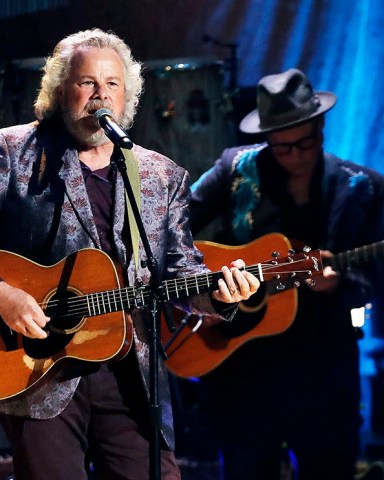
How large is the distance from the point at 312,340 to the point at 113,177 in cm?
180

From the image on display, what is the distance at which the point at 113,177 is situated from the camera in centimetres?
311

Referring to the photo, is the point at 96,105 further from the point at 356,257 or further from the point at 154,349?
the point at 356,257

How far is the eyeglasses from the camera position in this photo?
4.44 meters

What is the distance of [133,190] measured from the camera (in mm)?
3047

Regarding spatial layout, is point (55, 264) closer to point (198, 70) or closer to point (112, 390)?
point (112, 390)

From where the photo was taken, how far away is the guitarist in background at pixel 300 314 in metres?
4.39

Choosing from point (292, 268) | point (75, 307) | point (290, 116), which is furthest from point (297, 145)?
point (75, 307)

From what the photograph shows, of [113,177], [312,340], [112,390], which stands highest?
[113,177]

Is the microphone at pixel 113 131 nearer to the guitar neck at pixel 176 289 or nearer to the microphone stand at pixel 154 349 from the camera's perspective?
the microphone stand at pixel 154 349

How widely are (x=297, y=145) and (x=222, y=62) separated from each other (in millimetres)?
762

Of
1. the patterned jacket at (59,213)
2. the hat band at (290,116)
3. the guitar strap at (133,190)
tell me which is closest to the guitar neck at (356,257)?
the hat band at (290,116)

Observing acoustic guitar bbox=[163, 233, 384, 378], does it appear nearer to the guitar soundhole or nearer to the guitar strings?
the guitar strings

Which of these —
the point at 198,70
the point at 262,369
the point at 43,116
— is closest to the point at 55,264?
the point at 43,116

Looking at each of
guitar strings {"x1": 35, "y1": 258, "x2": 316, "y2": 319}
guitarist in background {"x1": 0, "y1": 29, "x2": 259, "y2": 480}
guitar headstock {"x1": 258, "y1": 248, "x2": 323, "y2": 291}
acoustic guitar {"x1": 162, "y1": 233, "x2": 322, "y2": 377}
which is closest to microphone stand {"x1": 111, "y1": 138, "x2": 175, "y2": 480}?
guitarist in background {"x1": 0, "y1": 29, "x2": 259, "y2": 480}
